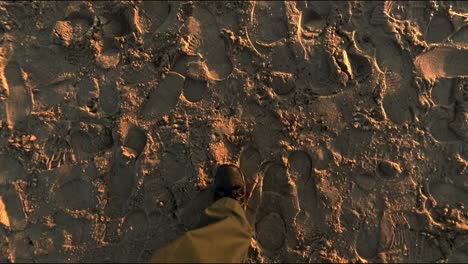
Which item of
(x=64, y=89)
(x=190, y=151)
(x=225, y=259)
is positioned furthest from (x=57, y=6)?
(x=225, y=259)

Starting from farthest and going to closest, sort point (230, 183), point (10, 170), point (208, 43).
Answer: point (208, 43), point (10, 170), point (230, 183)

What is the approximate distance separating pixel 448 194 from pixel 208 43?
167cm

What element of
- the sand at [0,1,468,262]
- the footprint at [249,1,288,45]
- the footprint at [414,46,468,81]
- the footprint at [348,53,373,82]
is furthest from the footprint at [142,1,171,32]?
the footprint at [414,46,468,81]

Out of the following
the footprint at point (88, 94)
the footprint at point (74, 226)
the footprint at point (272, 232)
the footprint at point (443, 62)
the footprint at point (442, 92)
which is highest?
the footprint at point (443, 62)

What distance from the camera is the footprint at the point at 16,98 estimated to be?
89.6 inches

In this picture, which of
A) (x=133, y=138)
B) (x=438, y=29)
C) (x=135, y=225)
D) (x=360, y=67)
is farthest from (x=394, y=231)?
(x=133, y=138)

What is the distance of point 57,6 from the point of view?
7.73 feet

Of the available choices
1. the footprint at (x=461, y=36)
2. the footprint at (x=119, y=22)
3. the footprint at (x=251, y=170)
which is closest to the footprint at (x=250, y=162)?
the footprint at (x=251, y=170)

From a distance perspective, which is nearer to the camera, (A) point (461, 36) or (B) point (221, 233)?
(B) point (221, 233)

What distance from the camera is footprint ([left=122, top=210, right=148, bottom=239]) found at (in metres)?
2.21

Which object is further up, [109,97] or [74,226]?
[109,97]

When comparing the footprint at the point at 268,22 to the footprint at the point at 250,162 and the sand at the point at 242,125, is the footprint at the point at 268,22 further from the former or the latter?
the footprint at the point at 250,162

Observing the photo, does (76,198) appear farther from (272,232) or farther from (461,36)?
(461,36)

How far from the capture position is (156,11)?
93.6 inches
